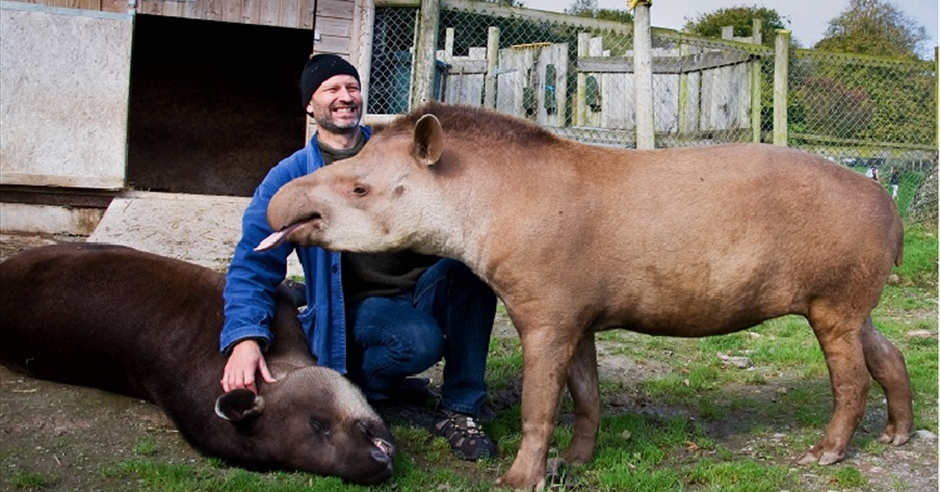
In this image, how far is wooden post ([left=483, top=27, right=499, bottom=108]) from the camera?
430 inches

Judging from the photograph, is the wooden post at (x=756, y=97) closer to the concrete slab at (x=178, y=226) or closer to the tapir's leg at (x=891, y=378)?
the concrete slab at (x=178, y=226)

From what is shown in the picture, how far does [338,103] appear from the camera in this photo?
16.1 feet

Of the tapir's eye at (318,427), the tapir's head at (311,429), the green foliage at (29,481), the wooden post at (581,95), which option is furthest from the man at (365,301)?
the wooden post at (581,95)

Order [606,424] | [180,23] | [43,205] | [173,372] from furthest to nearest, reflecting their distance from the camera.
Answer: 1. [180,23]
2. [43,205]
3. [606,424]
4. [173,372]

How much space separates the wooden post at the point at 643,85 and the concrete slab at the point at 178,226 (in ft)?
12.6

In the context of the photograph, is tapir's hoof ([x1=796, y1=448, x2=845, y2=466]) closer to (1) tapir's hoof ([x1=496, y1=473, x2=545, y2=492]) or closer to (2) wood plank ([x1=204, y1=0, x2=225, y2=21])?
(1) tapir's hoof ([x1=496, y1=473, x2=545, y2=492])

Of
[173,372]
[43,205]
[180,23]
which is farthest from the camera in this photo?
[180,23]

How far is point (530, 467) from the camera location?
14.0 feet

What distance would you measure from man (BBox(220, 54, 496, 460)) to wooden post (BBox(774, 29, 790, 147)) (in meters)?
6.68

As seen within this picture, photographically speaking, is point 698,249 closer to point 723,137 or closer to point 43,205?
point 723,137

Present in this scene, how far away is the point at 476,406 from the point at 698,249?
1433 millimetres

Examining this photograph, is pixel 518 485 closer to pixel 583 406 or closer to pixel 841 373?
pixel 583 406

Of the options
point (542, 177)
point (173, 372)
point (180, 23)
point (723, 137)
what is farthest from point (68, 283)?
point (180, 23)

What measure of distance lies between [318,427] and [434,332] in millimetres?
768
